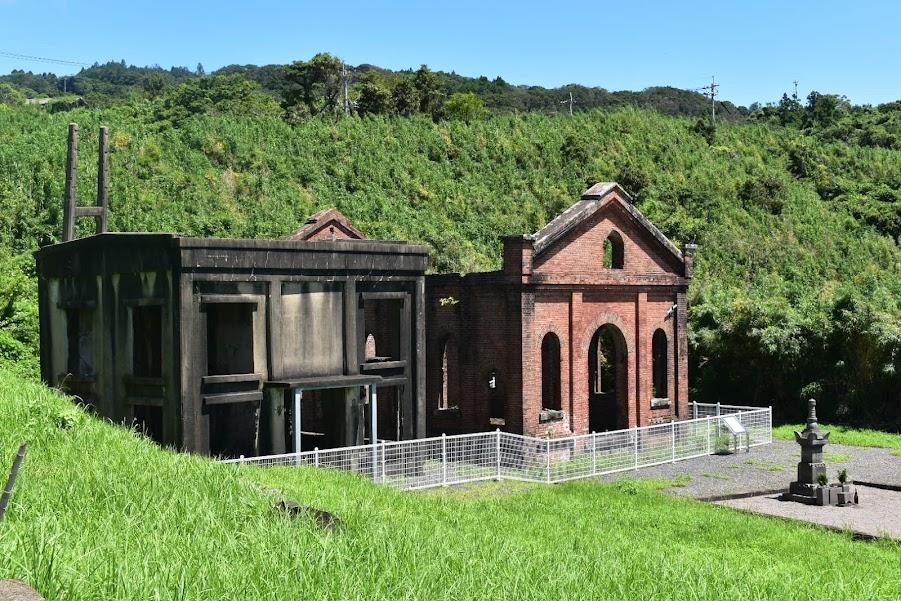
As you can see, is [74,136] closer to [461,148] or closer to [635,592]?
[635,592]

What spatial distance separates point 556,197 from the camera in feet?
161

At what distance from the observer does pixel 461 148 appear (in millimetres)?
52594

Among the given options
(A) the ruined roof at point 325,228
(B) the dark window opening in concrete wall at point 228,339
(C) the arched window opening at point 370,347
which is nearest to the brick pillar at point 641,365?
(C) the arched window opening at point 370,347

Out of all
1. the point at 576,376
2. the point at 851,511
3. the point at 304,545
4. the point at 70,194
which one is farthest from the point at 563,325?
the point at 304,545

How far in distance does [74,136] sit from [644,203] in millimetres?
32145

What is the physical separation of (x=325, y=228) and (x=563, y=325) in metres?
8.72

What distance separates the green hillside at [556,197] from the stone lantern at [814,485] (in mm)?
9951

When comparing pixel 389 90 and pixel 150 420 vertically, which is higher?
pixel 389 90

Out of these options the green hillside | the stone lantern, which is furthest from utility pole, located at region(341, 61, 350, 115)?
the stone lantern

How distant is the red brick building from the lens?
21469 millimetres

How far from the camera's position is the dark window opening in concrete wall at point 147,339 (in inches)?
682

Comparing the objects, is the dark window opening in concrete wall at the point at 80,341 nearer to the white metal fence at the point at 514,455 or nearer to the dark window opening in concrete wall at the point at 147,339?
the dark window opening in concrete wall at the point at 147,339

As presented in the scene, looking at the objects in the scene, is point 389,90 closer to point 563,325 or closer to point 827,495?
point 563,325

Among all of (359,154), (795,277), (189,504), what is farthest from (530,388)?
(359,154)
